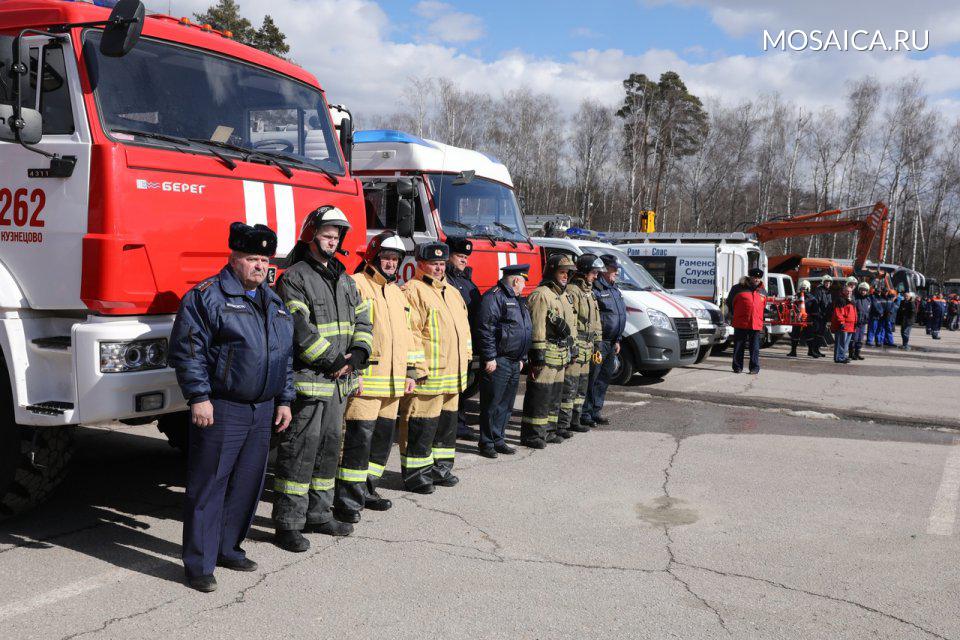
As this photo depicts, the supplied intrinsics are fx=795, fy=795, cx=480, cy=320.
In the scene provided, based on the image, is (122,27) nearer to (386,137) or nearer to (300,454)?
(300,454)

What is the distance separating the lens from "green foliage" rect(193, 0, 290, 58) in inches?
989

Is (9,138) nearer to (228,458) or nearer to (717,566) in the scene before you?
(228,458)

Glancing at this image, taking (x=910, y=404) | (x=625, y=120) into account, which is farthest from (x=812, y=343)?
(x=625, y=120)

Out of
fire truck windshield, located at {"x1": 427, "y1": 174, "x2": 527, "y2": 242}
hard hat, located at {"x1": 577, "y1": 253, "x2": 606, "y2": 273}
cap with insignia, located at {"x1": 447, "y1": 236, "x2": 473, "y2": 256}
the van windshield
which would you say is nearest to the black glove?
cap with insignia, located at {"x1": 447, "y1": 236, "x2": 473, "y2": 256}

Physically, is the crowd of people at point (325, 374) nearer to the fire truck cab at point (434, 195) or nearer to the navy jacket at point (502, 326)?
the navy jacket at point (502, 326)

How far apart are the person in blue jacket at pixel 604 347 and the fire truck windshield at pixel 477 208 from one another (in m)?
1.35

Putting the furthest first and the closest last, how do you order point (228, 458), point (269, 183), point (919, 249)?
A: point (919, 249) < point (269, 183) < point (228, 458)

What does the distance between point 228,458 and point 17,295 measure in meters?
1.52

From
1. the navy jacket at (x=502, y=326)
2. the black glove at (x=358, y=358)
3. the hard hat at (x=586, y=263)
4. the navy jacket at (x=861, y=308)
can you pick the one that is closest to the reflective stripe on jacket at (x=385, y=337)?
the black glove at (x=358, y=358)

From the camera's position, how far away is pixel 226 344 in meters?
4.01

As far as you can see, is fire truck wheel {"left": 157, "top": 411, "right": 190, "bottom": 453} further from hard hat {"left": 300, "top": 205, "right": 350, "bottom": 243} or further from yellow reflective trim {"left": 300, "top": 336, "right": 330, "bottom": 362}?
hard hat {"left": 300, "top": 205, "right": 350, "bottom": 243}

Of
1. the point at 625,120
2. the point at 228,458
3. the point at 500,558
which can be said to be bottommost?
the point at 500,558

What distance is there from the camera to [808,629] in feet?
12.4

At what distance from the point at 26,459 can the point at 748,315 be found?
11.7 metres
